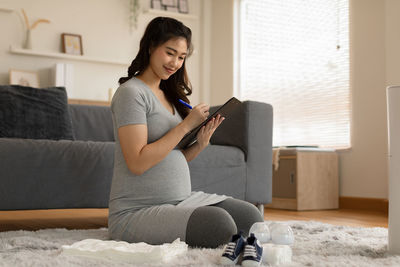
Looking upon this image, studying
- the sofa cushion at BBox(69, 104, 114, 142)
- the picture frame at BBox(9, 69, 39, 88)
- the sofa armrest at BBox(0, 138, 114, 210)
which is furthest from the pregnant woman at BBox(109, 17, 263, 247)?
the picture frame at BBox(9, 69, 39, 88)

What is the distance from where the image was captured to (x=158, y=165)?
166 centimetres

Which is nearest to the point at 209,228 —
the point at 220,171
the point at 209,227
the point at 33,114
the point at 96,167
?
the point at 209,227

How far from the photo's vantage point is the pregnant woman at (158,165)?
1570mm

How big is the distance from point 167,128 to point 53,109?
59.3 inches

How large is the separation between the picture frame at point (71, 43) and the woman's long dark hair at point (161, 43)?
3.23 meters

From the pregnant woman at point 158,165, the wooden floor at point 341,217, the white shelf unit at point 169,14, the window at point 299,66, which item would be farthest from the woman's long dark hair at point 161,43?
the white shelf unit at point 169,14

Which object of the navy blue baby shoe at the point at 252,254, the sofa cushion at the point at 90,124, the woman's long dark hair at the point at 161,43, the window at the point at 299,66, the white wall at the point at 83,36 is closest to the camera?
the navy blue baby shoe at the point at 252,254

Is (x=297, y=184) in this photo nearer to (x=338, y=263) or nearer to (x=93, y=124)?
(x=93, y=124)

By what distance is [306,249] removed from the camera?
166cm

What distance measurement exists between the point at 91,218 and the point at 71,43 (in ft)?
7.60

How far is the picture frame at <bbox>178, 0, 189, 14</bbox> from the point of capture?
5453mm

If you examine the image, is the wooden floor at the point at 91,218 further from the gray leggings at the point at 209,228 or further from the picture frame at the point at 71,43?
the picture frame at the point at 71,43

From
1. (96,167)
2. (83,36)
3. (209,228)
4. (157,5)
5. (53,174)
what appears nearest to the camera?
(209,228)

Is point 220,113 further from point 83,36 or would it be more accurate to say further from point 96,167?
point 83,36
